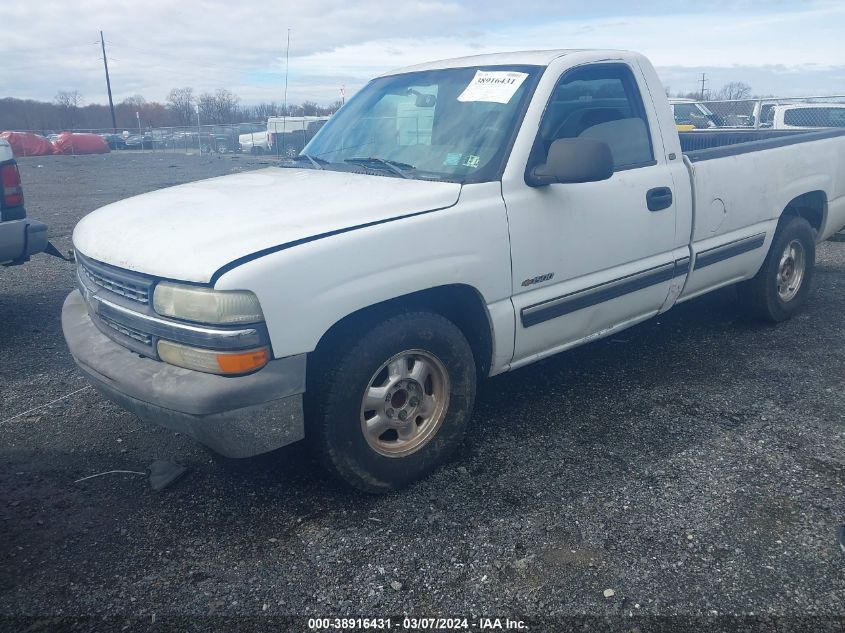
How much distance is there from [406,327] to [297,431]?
24.8 inches

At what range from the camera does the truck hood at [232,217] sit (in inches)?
106

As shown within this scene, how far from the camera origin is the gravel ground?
254 centimetres

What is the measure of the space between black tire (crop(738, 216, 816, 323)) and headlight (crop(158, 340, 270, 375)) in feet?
13.0

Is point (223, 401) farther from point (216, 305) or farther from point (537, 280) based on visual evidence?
point (537, 280)

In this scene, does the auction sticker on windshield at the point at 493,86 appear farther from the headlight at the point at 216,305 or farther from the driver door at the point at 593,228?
the headlight at the point at 216,305

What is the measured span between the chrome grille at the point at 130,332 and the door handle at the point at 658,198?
107 inches

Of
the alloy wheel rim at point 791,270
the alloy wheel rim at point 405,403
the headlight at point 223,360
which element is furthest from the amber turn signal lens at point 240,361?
the alloy wheel rim at point 791,270

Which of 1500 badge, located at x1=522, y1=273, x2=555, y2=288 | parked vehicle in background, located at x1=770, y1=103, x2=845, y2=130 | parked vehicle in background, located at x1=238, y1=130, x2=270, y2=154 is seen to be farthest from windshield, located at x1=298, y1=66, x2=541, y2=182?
parked vehicle in background, located at x1=238, y1=130, x2=270, y2=154

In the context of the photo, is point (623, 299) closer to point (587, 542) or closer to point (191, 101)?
point (587, 542)

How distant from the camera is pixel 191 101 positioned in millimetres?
50844

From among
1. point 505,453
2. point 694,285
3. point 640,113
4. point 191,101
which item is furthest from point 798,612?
point 191,101

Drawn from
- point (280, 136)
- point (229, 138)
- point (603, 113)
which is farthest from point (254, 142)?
point (603, 113)

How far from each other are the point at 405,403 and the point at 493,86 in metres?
1.72

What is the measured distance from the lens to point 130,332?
9.72ft
